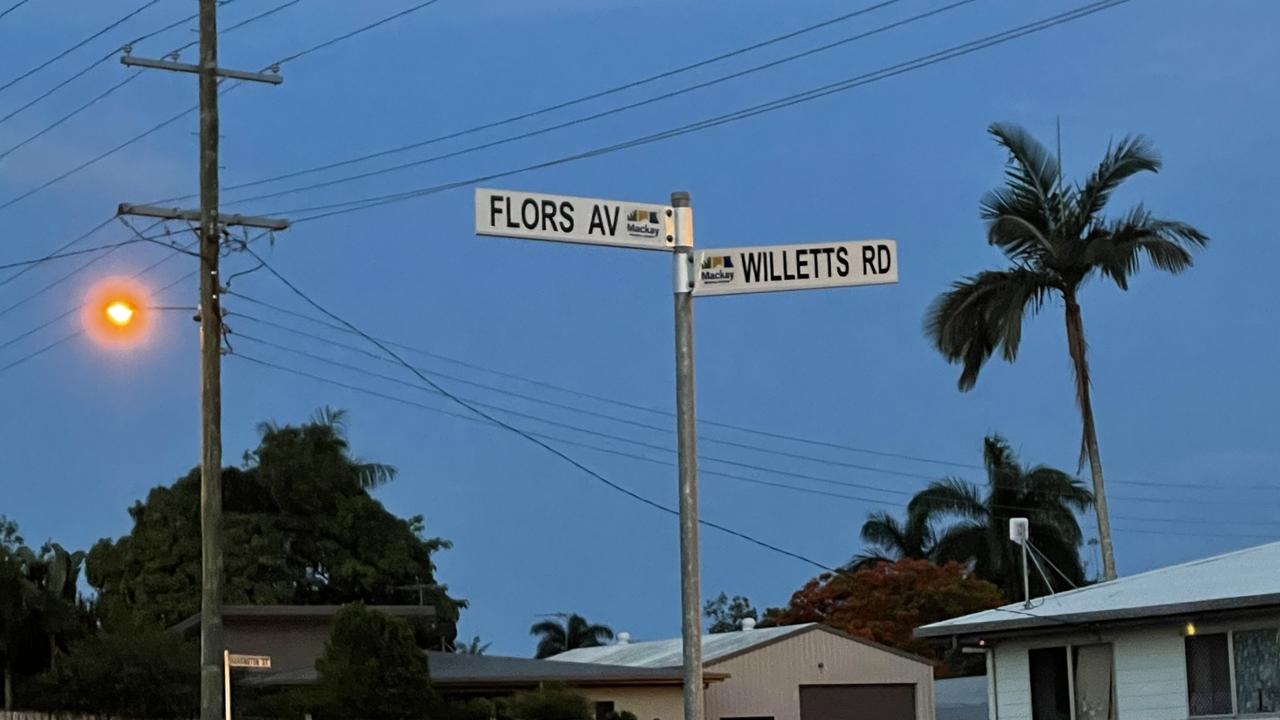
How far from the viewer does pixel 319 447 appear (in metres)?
56.2

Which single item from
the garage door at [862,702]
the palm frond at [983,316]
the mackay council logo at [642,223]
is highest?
the palm frond at [983,316]

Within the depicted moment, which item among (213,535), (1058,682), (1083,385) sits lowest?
(1058,682)

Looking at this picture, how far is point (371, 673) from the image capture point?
27469 mm

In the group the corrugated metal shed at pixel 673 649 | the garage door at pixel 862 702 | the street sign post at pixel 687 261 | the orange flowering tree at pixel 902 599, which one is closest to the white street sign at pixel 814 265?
the street sign post at pixel 687 261

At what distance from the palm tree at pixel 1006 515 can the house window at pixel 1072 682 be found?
1387 inches

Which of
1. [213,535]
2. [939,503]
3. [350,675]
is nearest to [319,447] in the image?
[939,503]

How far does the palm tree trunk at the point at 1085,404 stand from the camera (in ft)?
126

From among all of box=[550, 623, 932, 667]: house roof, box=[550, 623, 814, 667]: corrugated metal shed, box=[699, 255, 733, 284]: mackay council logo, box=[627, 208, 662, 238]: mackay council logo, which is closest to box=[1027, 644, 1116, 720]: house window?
box=[550, 623, 814, 667]: corrugated metal shed

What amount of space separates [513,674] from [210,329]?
1566 centimetres

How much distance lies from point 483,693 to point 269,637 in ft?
16.9

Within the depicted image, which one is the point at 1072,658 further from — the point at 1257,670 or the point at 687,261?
the point at 687,261

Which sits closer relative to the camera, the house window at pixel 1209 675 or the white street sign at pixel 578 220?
the white street sign at pixel 578 220

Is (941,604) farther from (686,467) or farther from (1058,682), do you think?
(686,467)

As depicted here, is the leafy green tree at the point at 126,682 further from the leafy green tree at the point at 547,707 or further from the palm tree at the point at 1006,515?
the palm tree at the point at 1006,515
